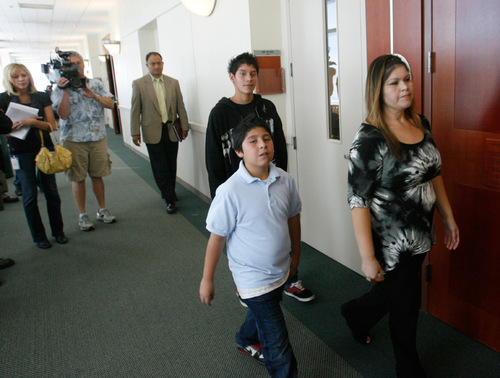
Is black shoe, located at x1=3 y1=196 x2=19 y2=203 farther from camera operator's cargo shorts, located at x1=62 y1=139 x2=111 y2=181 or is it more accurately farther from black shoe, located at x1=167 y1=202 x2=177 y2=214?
black shoe, located at x1=167 y1=202 x2=177 y2=214

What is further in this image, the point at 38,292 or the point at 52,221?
the point at 52,221

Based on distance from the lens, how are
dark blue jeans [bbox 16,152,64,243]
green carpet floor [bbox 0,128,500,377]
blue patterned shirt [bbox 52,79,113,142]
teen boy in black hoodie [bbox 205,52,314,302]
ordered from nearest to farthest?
1. green carpet floor [bbox 0,128,500,377]
2. teen boy in black hoodie [bbox 205,52,314,302]
3. dark blue jeans [bbox 16,152,64,243]
4. blue patterned shirt [bbox 52,79,113,142]

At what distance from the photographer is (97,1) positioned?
25.7 ft

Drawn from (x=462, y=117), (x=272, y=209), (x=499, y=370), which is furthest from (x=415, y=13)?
(x=499, y=370)

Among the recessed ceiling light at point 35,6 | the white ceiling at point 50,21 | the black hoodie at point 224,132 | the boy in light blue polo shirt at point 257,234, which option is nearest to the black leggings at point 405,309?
the boy in light blue polo shirt at point 257,234

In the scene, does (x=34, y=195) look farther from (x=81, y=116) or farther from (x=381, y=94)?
(x=381, y=94)

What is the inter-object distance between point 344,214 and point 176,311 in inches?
47.6

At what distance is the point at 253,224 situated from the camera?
1.48 meters

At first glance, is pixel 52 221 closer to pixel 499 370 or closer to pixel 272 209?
pixel 272 209

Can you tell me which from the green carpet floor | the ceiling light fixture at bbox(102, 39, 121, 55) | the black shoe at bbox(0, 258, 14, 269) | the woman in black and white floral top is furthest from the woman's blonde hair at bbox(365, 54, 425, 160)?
the ceiling light fixture at bbox(102, 39, 121, 55)

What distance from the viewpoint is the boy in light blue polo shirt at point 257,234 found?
4.83 ft

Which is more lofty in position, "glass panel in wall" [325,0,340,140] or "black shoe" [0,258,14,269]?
"glass panel in wall" [325,0,340,140]

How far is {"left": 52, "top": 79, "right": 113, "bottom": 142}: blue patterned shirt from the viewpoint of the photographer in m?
3.56

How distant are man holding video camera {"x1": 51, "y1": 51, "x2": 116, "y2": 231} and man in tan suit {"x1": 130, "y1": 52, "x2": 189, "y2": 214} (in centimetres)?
55
